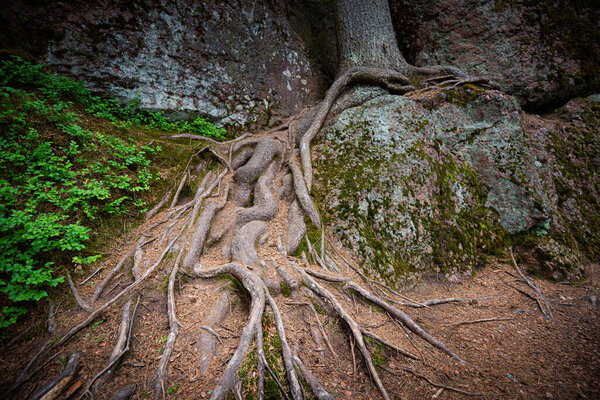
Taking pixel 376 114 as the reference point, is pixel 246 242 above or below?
below

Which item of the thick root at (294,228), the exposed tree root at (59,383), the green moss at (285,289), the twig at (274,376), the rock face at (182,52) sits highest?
the rock face at (182,52)

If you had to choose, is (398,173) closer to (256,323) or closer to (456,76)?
(256,323)

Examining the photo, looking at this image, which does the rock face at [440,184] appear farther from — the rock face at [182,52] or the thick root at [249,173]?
the rock face at [182,52]

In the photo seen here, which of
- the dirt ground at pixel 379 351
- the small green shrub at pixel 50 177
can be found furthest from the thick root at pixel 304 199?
the small green shrub at pixel 50 177

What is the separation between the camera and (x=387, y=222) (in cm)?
309

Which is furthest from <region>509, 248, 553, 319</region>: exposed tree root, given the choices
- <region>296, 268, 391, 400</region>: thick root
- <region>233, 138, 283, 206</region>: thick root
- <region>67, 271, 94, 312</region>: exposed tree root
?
<region>67, 271, 94, 312</region>: exposed tree root

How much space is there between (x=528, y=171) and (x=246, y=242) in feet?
17.2

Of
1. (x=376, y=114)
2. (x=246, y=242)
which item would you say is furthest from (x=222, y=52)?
(x=246, y=242)

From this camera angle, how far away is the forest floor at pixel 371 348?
1.71 metres

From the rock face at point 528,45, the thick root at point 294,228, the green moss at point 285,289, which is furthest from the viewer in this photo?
the rock face at point 528,45

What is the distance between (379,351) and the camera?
81.1 inches

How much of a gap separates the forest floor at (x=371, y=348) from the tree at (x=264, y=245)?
0.08 metres

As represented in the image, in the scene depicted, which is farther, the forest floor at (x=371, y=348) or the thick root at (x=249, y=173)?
the thick root at (x=249, y=173)

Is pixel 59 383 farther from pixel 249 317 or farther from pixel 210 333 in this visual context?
pixel 249 317
